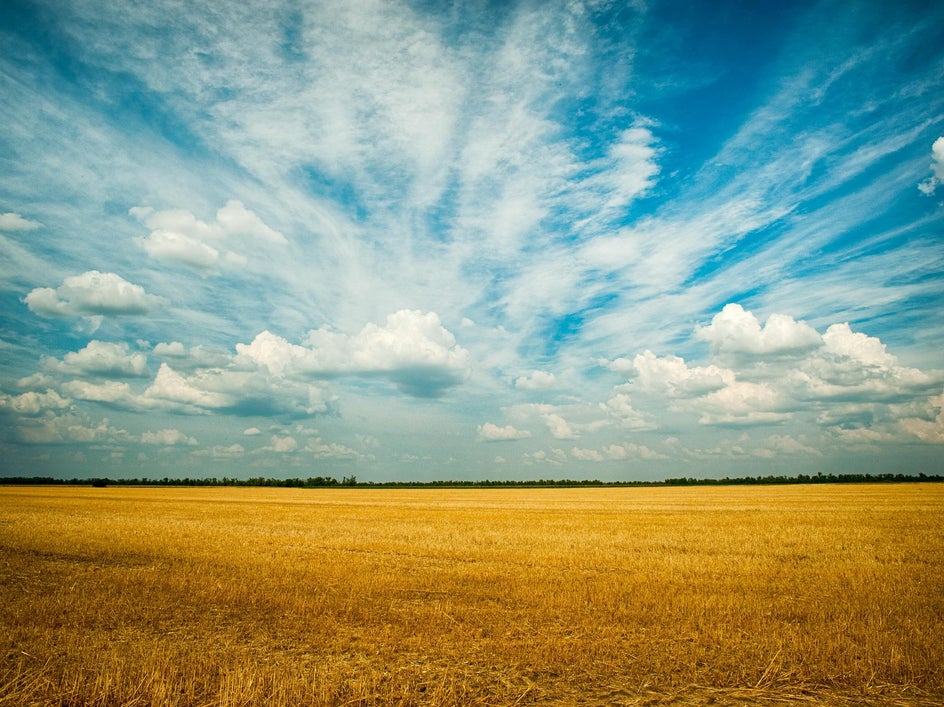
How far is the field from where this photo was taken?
23.0ft

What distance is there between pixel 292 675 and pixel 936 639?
10.6 m

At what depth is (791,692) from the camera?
704cm

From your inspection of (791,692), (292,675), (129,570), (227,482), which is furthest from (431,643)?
(227,482)

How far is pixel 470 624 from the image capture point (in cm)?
987

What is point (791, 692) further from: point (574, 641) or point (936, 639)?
point (936, 639)

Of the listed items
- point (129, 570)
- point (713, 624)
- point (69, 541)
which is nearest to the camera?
point (713, 624)

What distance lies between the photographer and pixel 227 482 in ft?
586

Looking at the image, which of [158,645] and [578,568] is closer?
[158,645]

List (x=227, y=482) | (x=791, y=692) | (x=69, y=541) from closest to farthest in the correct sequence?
1. (x=791, y=692)
2. (x=69, y=541)
3. (x=227, y=482)

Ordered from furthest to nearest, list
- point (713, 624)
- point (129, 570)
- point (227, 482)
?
point (227, 482)
point (129, 570)
point (713, 624)

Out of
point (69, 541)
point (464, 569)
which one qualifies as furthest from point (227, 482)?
point (464, 569)

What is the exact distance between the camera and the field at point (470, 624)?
277 inches

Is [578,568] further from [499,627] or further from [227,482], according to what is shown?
[227,482]

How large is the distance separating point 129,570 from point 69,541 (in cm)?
836
